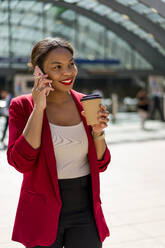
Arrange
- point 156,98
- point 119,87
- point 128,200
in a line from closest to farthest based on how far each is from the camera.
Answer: point 128,200
point 156,98
point 119,87

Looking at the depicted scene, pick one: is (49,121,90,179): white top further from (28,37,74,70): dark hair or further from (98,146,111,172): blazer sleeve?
(28,37,74,70): dark hair

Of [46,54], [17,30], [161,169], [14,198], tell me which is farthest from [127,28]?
[46,54]

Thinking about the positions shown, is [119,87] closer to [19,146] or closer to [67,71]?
[67,71]

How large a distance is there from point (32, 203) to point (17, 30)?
3748cm

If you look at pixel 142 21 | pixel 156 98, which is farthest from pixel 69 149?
pixel 142 21

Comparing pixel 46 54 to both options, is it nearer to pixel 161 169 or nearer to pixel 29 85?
pixel 161 169

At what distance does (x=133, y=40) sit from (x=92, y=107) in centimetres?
3689

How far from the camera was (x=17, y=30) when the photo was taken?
3834 cm

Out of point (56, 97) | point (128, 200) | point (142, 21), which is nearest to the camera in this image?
point (56, 97)

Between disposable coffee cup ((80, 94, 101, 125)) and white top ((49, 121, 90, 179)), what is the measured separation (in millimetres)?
158

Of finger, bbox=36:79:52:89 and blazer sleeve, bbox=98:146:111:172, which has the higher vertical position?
finger, bbox=36:79:52:89

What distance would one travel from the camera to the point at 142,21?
75.3 ft

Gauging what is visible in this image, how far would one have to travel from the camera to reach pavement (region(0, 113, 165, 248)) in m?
4.32

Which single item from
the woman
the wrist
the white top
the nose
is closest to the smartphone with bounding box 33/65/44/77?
the woman
